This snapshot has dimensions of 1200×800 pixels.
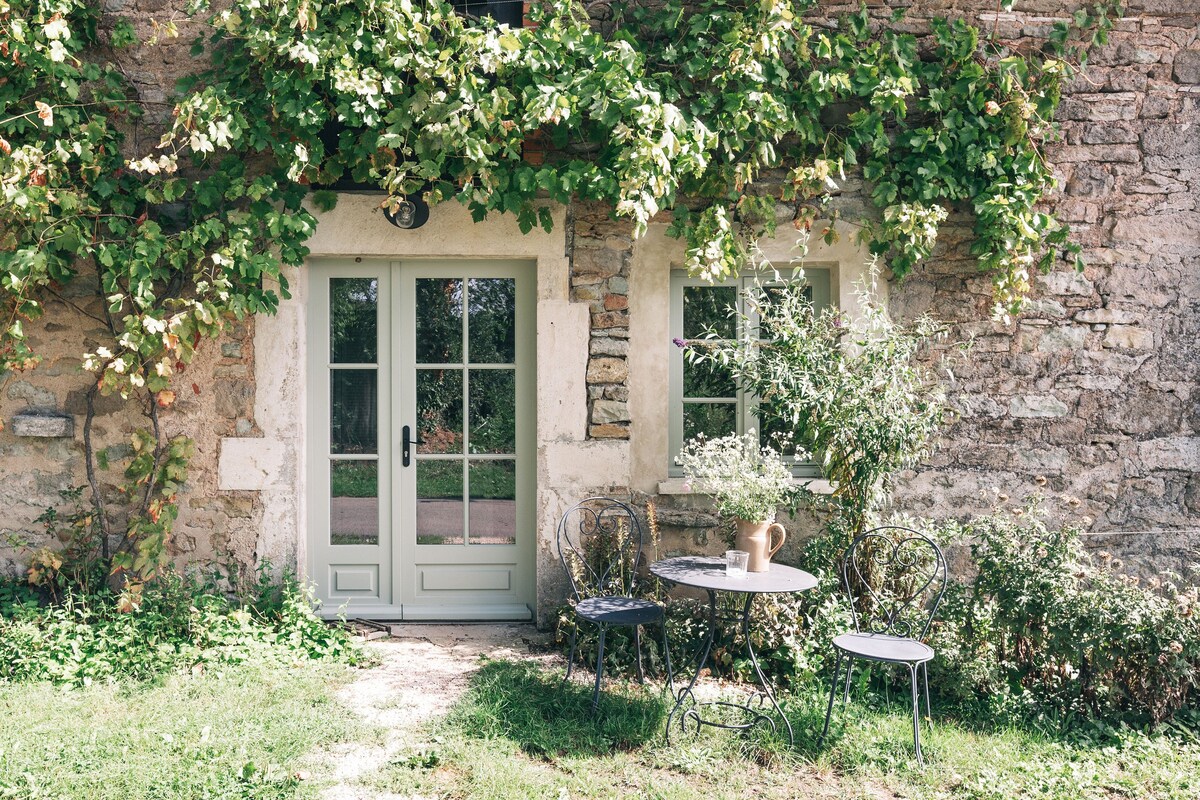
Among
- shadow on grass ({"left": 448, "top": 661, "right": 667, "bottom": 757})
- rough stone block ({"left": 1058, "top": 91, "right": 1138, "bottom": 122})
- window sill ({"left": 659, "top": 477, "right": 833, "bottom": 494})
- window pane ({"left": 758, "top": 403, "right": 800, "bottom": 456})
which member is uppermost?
rough stone block ({"left": 1058, "top": 91, "right": 1138, "bottom": 122})

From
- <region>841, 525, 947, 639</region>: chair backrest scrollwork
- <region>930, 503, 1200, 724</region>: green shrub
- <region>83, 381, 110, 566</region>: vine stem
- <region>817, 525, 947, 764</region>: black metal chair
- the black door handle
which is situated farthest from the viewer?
the black door handle

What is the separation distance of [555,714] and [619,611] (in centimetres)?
50

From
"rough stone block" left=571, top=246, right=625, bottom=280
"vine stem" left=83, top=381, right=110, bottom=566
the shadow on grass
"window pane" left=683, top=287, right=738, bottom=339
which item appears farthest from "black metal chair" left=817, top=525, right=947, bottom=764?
"vine stem" left=83, top=381, right=110, bottom=566

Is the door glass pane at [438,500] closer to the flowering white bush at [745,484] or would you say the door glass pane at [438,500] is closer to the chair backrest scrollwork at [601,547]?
the chair backrest scrollwork at [601,547]

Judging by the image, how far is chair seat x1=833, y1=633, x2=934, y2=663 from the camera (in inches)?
133

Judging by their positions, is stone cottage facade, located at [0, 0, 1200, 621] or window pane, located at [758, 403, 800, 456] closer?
stone cottage facade, located at [0, 0, 1200, 621]

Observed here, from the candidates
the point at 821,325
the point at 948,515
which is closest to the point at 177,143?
the point at 821,325

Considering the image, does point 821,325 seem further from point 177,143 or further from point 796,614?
point 177,143

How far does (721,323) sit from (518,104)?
1599 mm

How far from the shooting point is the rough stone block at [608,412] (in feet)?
16.0

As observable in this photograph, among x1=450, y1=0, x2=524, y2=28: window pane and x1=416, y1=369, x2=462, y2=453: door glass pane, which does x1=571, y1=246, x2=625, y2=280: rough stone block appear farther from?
x1=450, y1=0, x2=524, y2=28: window pane

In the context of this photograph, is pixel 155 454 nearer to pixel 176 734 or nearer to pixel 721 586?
pixel 176 734

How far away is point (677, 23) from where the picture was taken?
15.4ft

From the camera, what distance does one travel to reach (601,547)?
4.66m
